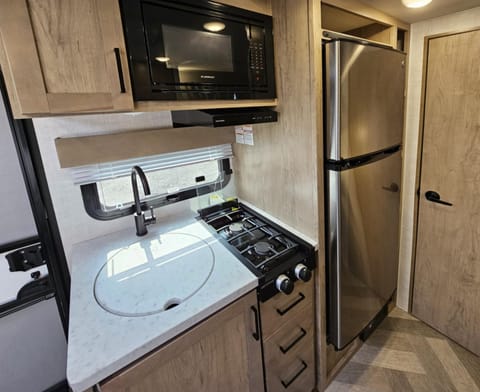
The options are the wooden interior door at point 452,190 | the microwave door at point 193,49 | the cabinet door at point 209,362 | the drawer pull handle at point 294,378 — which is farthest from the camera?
the wooden interior door at point 452,190

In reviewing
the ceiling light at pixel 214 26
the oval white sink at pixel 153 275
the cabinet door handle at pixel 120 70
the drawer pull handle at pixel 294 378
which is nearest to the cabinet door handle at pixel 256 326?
the oval white sink at pixel 153 275

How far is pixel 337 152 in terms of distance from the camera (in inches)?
44.7

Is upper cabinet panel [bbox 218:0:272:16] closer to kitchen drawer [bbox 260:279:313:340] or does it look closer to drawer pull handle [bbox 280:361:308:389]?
kitchen drawer [bbox 260:279:313:340]

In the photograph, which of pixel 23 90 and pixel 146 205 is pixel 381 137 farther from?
pixel 23 90

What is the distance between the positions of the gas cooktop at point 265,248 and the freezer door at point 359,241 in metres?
0.18

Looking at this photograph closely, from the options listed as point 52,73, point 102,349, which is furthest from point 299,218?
point 52,73

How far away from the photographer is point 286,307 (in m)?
1.20

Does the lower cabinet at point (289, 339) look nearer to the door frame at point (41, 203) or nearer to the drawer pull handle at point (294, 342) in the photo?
the drawer pull handle at point (294, 342)

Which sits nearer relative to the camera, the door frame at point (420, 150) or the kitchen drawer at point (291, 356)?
the kitchen drawer at point (291, 356)

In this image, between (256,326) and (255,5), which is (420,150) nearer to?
(255,5)

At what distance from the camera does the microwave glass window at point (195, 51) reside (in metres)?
0.95

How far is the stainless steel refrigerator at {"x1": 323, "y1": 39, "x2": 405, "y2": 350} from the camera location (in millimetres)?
1086

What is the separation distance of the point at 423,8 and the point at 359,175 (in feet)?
2.96

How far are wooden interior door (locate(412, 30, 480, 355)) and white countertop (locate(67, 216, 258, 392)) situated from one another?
138 cm
